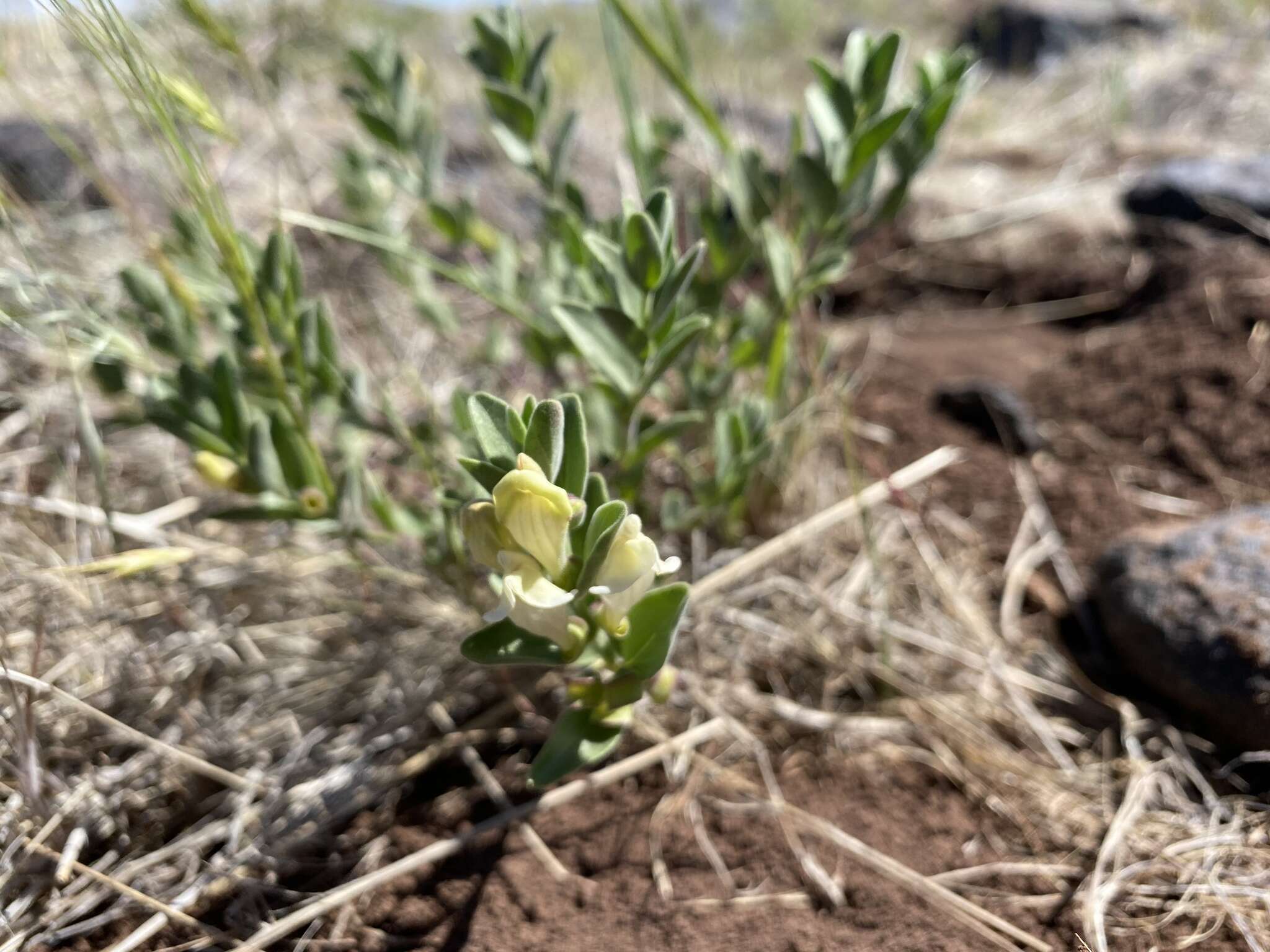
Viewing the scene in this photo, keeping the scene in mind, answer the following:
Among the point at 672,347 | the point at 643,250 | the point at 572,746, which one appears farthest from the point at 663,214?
the point at 572,746

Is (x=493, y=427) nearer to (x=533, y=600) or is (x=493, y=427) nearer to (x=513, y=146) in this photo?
(x=533, y=600)

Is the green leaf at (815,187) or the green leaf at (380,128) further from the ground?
the green leaf at (380,128)

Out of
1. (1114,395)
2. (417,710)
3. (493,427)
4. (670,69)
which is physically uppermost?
(670,69)

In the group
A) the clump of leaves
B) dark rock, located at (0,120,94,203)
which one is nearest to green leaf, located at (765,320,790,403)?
the clump of leaves

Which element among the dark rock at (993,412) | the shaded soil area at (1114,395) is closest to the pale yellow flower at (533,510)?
the shaded soil area at (1114,395)

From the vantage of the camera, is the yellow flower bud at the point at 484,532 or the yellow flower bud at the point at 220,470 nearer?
the yellow flower bud at the point at 484,532

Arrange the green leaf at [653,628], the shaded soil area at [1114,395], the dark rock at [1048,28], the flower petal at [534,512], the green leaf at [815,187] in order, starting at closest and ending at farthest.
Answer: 1. the flower petal at [534,512]
2. the green leaf at [653,628]
3. the green leaf at [815,187]
4. the shaded soil area at [1114,395]
5. the dark rock at [1048,28]

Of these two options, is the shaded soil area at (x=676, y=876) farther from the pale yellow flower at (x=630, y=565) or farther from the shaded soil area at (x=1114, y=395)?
the shaded soil area at (x=1114, y=395)
